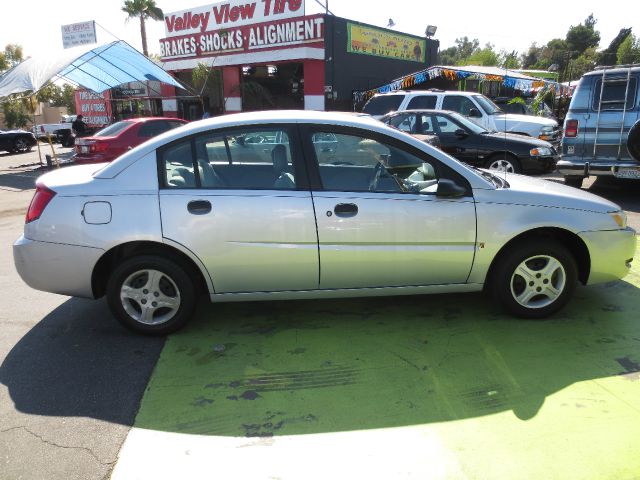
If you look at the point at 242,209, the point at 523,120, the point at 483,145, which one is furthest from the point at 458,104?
the point at 242,209

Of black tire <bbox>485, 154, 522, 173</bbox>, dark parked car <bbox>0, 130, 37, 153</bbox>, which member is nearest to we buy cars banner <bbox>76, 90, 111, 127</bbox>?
dark parked car <bbox>0, 130, 37, 153</bbox>

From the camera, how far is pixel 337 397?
3.09 meters

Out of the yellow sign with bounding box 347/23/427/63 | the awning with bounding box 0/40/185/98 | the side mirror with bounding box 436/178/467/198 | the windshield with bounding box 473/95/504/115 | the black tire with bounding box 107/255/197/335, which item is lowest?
the black tire with bounding box 107/255/197/335

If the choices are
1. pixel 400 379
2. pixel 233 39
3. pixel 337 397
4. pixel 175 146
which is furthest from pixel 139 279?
pixel 233 39

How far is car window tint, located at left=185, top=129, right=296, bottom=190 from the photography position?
3691 millimetres

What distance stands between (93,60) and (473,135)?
12.2 meters

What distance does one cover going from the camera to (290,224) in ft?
11.8

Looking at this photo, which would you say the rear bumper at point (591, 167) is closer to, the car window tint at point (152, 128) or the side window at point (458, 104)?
the side window at point (458, 104)

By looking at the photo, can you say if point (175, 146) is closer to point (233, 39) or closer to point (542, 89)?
point (542, 89)

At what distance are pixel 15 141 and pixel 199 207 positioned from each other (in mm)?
22741

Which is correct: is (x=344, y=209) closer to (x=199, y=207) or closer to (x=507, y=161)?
(x=199, y=207)

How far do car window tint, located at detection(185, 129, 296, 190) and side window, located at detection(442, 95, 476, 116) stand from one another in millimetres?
9305

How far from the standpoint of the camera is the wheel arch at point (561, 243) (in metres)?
3.86

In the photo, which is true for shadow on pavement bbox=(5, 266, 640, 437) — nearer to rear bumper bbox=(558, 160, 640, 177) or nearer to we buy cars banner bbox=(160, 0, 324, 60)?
rear bumper bbox=(558, 160, 640, 177)
